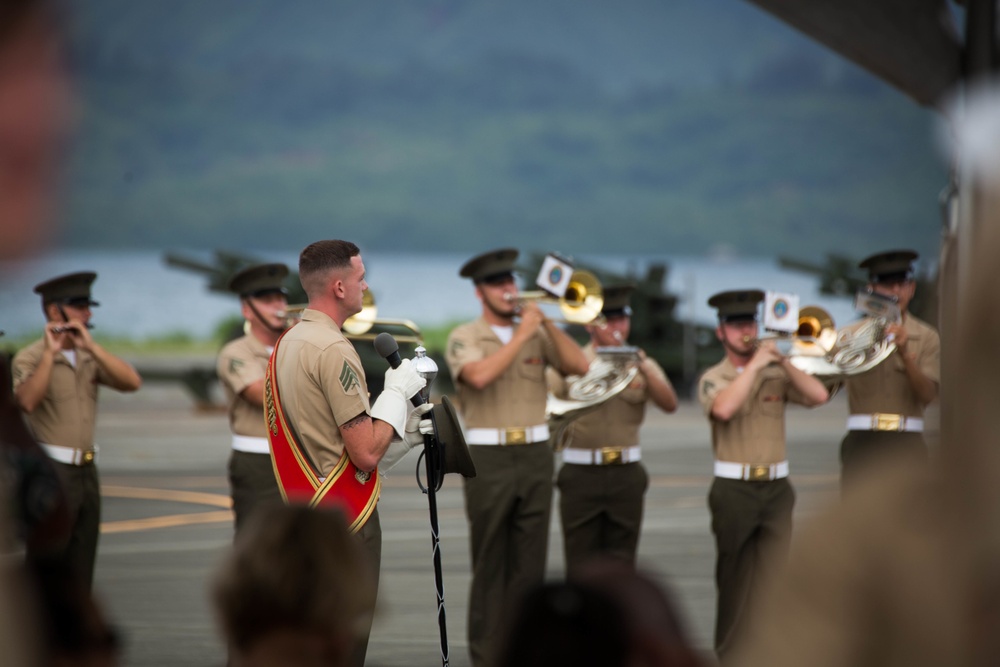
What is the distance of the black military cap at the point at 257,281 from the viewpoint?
27.4ft

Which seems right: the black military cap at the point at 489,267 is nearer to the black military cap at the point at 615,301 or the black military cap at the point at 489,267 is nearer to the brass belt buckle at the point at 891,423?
the black military cap at the point at 615,301

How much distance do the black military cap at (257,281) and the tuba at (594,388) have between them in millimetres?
1928

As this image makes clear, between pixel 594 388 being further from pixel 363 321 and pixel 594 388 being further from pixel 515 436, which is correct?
pixel 363 321

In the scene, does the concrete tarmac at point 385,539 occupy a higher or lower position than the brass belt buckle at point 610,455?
lower

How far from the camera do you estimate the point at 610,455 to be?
8.01 meters

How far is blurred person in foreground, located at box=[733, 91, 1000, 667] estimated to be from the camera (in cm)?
96

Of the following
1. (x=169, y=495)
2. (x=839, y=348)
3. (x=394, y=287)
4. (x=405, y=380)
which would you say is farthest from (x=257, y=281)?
(x=394, y=287)

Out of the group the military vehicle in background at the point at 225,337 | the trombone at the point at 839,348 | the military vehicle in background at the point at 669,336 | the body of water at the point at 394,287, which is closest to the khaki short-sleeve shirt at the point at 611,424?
the trombone at the point at 839,348

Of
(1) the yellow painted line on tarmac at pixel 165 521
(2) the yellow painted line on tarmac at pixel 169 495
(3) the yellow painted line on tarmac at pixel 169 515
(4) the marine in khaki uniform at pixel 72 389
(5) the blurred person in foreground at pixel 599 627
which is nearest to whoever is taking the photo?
(5) the blurred person in foreground at pixel 599 627

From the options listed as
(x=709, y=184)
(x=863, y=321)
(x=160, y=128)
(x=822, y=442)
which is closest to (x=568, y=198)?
(x=709, y=184)

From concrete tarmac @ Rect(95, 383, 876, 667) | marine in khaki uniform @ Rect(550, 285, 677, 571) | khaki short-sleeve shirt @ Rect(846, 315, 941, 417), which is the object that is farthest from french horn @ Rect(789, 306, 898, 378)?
marine in khaki uniform @ Rect(550, 285, 677, 571)

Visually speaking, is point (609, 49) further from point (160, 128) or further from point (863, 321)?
point (863, 321)

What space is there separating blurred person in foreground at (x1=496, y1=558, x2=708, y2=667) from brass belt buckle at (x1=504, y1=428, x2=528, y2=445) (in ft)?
19.8

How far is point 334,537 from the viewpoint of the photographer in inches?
81.9
